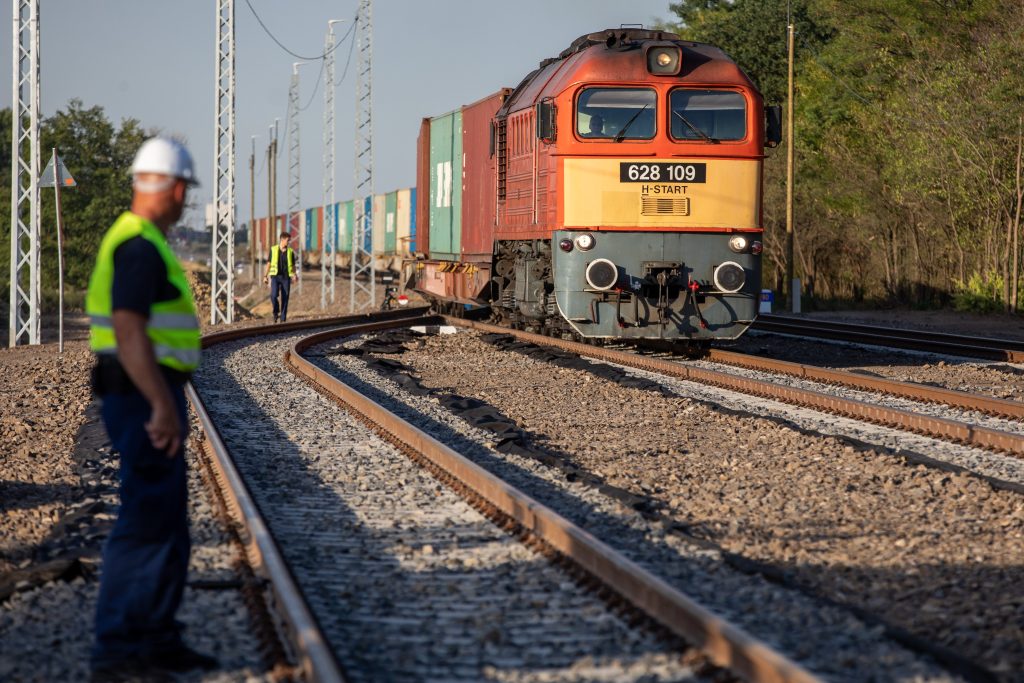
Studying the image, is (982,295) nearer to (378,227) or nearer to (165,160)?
(378,227)

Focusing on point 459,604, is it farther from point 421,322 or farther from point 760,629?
point 421,322

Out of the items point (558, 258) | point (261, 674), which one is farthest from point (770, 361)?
point (261, 674)

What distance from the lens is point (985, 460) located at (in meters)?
8.91

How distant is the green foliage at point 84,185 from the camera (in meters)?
60.3

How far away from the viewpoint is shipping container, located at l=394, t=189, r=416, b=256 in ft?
145

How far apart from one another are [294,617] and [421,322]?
21862 millimetres

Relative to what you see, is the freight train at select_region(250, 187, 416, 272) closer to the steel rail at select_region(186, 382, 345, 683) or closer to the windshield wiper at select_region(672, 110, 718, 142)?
the windshield wiper at select_region(672, 110, 718, 142)

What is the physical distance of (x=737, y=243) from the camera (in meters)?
15.8

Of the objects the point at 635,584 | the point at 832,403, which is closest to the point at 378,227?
the point at 832,403

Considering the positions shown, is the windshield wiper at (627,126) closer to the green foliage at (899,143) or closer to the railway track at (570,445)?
the railway track at (570,445)

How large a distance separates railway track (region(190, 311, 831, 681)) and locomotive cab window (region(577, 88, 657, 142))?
6643 mm

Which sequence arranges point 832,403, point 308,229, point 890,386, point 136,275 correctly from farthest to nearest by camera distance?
1. point 308,229
2. point 890,386
3. point 832,403
4. point 136,275

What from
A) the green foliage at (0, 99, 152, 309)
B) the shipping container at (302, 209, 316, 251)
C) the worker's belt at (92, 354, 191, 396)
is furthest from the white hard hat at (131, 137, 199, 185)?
the shipping container at (302, 209, 316, 251)

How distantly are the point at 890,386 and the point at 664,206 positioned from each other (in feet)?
12.9
